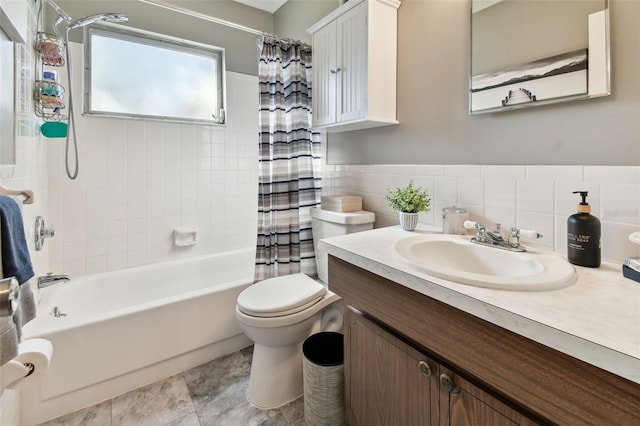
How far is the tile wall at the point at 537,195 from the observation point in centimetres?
92

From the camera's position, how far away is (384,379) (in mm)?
986

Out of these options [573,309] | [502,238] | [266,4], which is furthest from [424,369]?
[266,4]

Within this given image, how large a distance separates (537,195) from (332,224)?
1.00 m

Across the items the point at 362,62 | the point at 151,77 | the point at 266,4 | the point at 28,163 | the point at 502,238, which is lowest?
the point at 502,238

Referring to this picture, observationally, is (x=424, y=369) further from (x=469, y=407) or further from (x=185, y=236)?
(x=185, y=236)

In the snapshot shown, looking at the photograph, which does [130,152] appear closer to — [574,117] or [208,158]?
[208,158]

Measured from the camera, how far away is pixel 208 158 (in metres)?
2.46

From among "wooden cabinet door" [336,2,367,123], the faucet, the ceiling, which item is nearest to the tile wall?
"wooden cabinet door" [336,2,367,123]

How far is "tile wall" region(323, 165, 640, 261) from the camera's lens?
921 mm

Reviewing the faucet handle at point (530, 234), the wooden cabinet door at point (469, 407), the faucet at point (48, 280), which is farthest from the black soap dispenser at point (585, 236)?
the faucet at point (48, 280)

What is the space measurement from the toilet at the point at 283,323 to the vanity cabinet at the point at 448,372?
1.25 feet

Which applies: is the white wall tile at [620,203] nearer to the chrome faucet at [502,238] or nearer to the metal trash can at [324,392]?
the chrome faucet at [502,238]

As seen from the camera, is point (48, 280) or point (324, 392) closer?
point (324, 392)

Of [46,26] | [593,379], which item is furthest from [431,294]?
[46,26]
